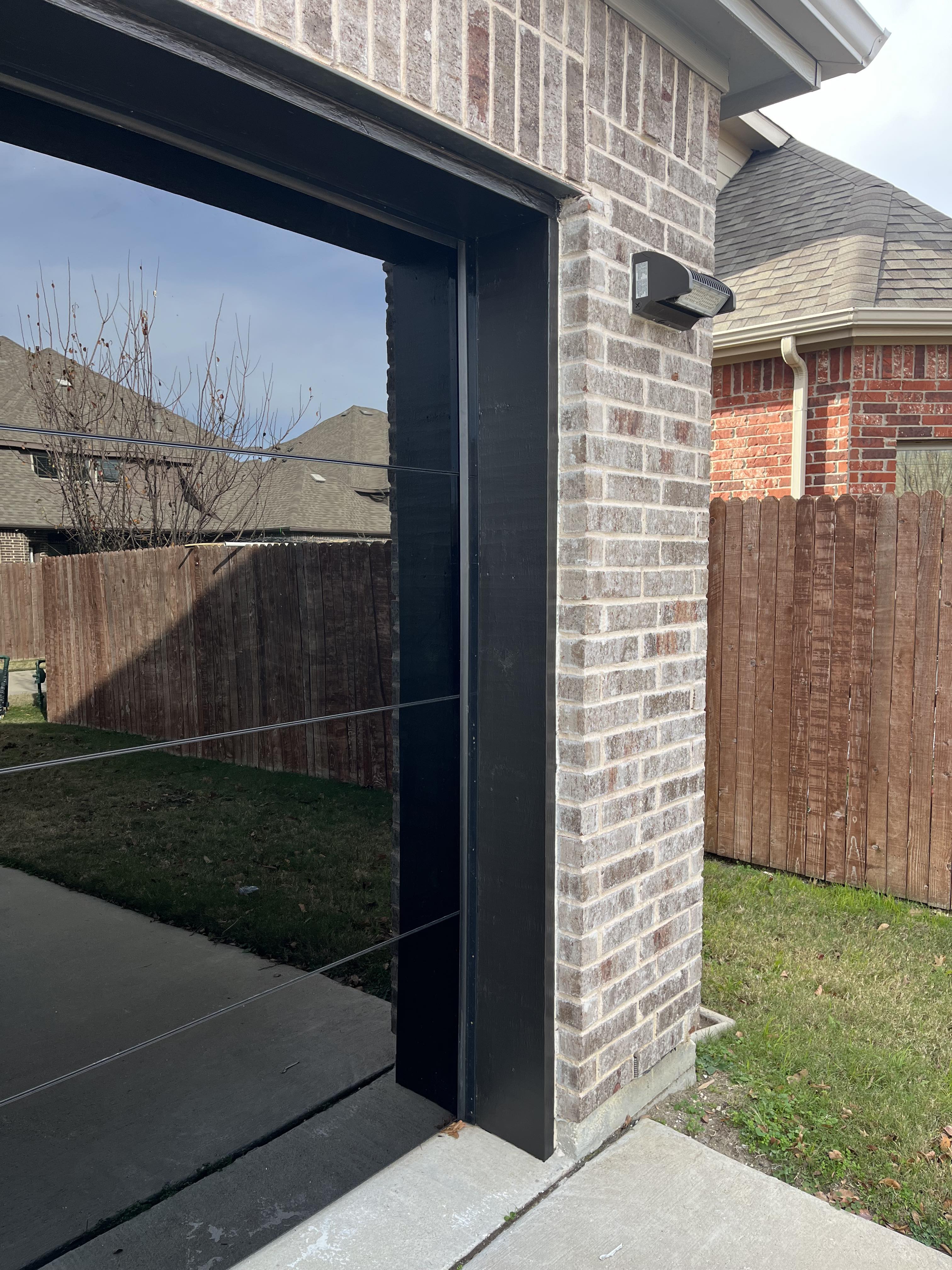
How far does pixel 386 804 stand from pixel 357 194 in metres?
1.81

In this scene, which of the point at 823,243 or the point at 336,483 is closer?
the point at 336,483

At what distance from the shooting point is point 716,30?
9.31 feet

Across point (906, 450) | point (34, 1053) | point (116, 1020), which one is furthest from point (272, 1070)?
point (906, 450)

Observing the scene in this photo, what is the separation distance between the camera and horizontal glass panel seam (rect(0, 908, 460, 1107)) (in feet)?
6.52

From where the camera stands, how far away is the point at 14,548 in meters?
1.77

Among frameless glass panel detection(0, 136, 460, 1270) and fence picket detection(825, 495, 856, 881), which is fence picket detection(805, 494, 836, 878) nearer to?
fence picket detection(825, 495, 856, 881)

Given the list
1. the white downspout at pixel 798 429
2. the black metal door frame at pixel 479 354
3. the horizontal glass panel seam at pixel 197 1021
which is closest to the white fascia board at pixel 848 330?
the white downspout at pixel 798 429

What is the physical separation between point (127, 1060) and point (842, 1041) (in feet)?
8.21

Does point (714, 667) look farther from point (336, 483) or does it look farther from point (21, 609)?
point (21, 609)

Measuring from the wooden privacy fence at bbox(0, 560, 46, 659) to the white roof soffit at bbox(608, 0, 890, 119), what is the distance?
2.17 m

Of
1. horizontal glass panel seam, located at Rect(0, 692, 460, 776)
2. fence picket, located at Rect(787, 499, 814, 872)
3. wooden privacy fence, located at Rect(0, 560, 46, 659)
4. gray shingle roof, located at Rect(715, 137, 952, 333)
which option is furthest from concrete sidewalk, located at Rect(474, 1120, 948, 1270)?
gray shingle roof, located at Rect(715, 137, 952, 333)

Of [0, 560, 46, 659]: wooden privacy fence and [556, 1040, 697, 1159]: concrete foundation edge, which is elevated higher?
[0, 560, 46, 659]: wooden privacy fence

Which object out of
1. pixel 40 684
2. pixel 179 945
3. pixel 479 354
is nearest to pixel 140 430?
pixel 40 684

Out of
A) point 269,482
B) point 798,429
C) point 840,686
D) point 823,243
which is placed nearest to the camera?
point 269,482
